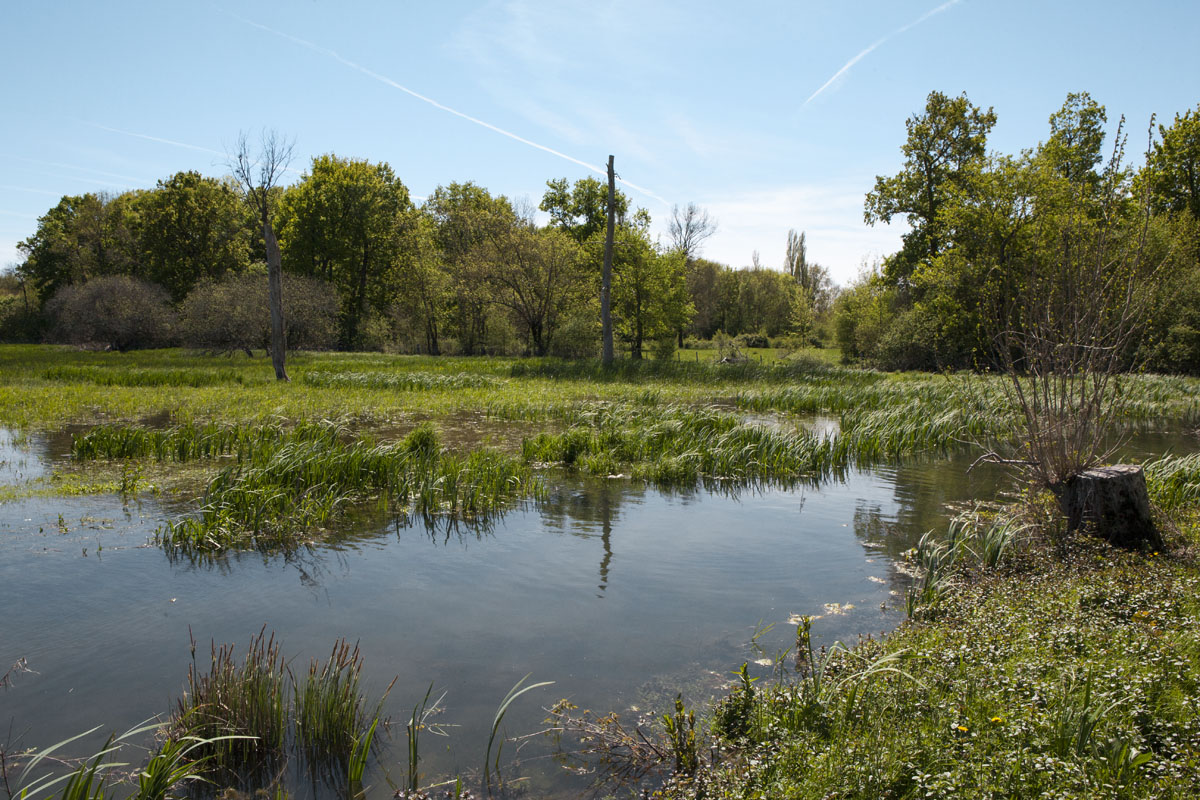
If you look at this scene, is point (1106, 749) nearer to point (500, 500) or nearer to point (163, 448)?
point (500, 500)

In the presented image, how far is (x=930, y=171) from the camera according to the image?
3503 cm

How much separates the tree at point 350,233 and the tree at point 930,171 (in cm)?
3301

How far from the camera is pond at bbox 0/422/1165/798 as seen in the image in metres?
4.05

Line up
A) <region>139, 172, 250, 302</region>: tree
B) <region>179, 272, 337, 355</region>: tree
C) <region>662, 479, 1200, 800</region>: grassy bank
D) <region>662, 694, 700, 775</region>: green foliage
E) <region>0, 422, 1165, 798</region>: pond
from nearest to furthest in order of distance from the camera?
<region>662, 479, 1200, 800</region>: grassy bank
<region>662, 694, 700, 775</region>: green foliage
<region>0, 422, 1165, 798</region>: pond
<region>179, 272, 337, 355</region>: tree
<region>139, 172, 250, 302</region>: tree

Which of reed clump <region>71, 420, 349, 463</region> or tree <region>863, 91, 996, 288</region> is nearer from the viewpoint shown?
reed clump <region>71, 420, 349, 463</region>

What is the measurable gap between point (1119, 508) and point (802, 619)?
11.9 ft

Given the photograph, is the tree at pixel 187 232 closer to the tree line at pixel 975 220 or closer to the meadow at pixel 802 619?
the meadow at pixel 802 619

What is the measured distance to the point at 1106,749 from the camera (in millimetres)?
3010

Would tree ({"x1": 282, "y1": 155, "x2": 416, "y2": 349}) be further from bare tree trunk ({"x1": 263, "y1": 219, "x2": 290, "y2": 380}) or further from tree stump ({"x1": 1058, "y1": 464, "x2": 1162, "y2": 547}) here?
tree stump ({"x1": 1058, "y1": 464, "x2": 1162, "y2": 547})

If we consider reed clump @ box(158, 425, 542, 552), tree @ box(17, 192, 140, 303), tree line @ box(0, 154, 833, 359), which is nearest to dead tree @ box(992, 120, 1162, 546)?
reed clump @ box(158, 425, 542, 552)

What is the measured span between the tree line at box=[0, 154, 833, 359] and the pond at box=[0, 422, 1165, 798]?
2716cm

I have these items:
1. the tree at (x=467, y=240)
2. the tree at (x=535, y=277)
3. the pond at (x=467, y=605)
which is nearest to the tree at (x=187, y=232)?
the tree at (x=467, y=240)

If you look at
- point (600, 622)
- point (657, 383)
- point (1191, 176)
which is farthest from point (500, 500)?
Answer: point (1191, 176)

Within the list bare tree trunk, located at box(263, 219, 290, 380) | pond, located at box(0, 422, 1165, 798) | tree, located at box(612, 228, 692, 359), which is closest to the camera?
pond, located at box(0, 422, 1165, 798)
